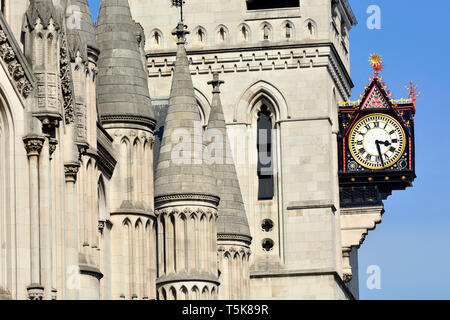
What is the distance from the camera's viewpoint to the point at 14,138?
4125cm

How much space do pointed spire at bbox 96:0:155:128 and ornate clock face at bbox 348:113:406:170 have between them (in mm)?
24007

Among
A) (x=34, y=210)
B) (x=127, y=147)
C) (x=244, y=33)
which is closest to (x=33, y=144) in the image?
(x=34, y=210)

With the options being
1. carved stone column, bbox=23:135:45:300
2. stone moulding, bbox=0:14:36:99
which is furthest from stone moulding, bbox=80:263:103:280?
stone moulding, bbox=0:14:36:99

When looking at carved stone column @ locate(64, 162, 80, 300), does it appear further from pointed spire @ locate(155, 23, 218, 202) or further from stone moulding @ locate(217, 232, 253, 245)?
stone moulding @ locate(217, 232, 253, 245)

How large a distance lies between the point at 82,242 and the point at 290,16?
34291 mm

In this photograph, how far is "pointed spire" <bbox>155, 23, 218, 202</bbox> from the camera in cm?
6178

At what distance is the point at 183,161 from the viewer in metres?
61.9

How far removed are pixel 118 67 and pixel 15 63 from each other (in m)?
15.8

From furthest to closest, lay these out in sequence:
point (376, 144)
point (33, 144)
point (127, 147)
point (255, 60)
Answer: point (255, 60) → point (376, 144) → point (127, 147) → point (33, 144)

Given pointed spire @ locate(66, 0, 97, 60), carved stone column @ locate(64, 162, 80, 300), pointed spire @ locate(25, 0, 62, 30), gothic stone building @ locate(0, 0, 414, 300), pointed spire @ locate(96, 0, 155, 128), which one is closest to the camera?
gothic stone building @ locate(0, 0, 414, 300)

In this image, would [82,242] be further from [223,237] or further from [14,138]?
[223,237]

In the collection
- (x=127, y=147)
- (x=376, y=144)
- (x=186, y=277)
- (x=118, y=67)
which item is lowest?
(x=186, y=277)

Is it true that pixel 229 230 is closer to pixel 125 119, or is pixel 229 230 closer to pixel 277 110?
pixel 125 119
